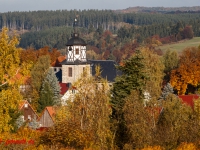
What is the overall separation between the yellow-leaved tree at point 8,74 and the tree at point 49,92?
1302 inches

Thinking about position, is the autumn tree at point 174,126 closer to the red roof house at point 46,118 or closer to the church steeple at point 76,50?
the red roof house at point 46,118

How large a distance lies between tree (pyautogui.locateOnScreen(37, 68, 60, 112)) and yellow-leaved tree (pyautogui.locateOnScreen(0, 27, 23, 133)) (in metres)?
33.1

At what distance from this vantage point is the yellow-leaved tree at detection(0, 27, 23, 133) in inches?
800

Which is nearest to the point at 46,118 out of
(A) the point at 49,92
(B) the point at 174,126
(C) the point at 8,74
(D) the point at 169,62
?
(A) the point at 49,92

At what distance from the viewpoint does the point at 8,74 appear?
68.0ft

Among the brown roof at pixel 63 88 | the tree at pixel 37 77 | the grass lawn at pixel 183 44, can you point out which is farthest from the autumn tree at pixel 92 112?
the grass lawn at pixel 183 44

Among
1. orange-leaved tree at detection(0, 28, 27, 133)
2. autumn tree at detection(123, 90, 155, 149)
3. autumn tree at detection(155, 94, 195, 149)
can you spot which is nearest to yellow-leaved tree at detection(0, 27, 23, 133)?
orange-leaved tree at detection(0, 28, 27, 133)

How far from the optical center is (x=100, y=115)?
27.9 m

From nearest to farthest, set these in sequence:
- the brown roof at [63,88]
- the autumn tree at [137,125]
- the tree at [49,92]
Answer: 1. the autumn tree at [137,125]
2. the tree at [49,92]
3. the brown roof at [63,88]

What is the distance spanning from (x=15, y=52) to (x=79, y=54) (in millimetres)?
44388

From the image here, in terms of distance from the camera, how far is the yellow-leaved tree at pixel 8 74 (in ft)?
66.7

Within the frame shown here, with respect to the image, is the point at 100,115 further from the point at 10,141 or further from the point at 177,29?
the point at 177,29

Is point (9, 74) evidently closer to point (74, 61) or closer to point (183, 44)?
point (74, 61)

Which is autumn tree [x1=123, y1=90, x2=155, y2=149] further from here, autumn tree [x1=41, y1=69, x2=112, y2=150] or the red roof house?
the red roof house
